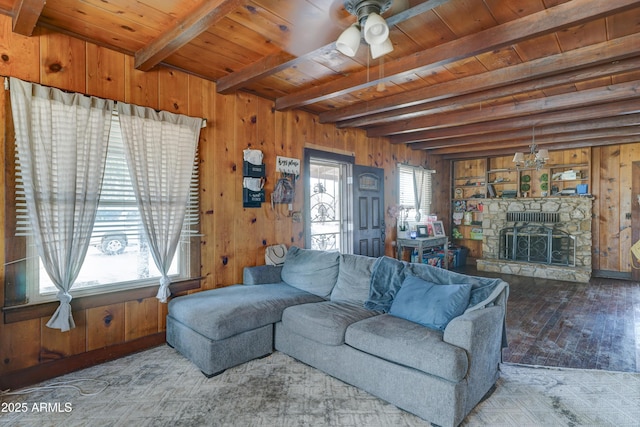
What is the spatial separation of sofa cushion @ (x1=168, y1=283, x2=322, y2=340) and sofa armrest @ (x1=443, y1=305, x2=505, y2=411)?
1386 millimetres

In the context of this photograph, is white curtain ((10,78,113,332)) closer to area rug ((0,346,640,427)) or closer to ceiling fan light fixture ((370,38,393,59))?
area rug ((0,346,640,427))

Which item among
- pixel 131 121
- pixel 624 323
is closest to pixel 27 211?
pixel 131 121

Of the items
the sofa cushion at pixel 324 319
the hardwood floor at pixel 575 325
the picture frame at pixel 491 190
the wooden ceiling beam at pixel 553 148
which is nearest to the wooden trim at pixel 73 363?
the sofa cushion at pixel 324 319

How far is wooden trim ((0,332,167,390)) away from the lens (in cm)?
234

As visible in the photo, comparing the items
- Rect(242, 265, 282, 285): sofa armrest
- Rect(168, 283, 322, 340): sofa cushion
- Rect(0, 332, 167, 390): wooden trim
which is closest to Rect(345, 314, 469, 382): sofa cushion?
Rect(168, 283, 322, 340): sofa cushion

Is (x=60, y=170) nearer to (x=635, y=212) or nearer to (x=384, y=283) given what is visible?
(x=384, y=283)

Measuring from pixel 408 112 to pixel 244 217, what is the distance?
7.53 feet

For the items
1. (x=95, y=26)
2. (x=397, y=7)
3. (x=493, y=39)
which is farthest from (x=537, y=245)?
(x=95, y=26)

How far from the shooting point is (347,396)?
2.27m

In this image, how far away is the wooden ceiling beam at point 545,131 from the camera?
4.13 m

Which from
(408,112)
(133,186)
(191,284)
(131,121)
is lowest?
(191,284)

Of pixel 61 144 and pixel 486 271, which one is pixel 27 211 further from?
pixel 486 271

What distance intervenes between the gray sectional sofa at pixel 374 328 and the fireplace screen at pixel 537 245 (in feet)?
15.8

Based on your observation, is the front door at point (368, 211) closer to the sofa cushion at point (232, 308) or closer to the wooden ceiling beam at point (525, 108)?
the wooden ceiling beam at point (525, 108)
